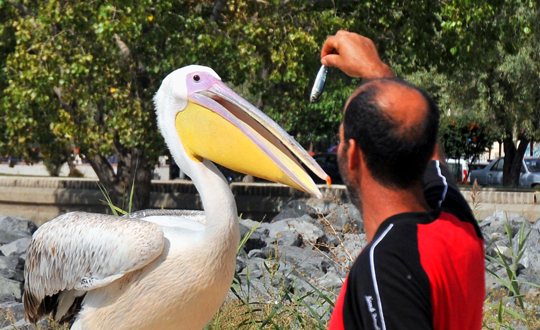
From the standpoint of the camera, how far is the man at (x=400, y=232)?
1376 millimetres

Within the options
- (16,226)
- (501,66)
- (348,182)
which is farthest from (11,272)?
(501,66)

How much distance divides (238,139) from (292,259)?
3.90m

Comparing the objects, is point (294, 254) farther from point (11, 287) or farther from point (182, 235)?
point (182, 235)

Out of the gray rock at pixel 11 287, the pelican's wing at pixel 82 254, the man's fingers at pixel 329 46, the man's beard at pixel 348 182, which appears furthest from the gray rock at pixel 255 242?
the man's beard at pixel 348 182

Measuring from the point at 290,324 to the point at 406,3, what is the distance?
899cm

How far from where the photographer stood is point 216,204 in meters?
3.47

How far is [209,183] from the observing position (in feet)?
11.8

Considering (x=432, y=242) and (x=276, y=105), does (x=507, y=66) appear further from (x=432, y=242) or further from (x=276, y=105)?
(x=432, y=242)

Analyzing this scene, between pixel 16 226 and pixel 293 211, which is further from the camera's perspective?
pixel 293 211

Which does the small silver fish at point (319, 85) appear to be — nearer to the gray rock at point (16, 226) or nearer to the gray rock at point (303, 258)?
the gray rock at point (303, 258)

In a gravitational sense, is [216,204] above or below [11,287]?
above

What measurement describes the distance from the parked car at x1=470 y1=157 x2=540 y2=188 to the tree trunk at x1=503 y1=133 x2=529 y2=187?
2.58 meters

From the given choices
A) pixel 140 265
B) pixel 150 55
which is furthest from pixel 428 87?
pixel 140 265

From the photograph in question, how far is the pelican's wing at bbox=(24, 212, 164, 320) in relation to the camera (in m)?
3.39
